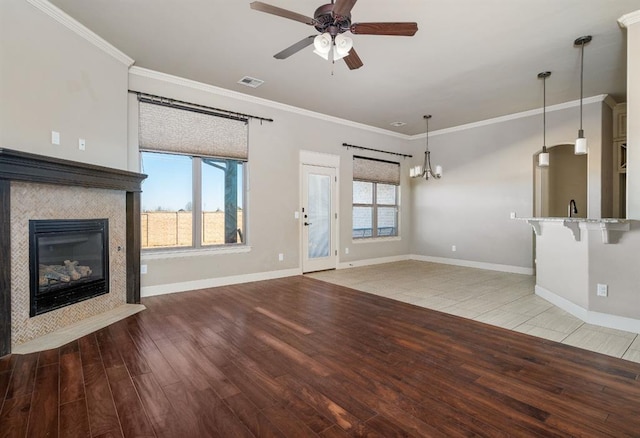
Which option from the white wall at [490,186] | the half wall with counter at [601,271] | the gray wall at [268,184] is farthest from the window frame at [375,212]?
the half wall with counter at [601,271]

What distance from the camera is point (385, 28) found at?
98.6 inches

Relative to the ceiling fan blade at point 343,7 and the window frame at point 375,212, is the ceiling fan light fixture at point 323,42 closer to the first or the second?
the ceiling fan blade at point 343,7

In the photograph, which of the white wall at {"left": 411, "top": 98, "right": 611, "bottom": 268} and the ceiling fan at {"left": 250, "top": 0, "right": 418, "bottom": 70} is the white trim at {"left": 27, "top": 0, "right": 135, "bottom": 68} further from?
the white wall at {"left": 411, "top": 98, "right": 611, "bottom": 268}

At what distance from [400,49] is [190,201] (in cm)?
345

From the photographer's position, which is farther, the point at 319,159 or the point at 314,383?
the point at 319,159

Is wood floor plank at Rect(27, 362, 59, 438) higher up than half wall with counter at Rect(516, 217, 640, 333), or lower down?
lower down

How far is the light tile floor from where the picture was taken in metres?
2.95

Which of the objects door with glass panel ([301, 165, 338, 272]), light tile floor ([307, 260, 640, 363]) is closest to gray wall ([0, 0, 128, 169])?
door with glass panel ([301, 165, 338, 272])

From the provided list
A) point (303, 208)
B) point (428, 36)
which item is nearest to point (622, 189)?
point (428, 36)

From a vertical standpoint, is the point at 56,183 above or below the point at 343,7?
below

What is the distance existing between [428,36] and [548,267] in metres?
3.25

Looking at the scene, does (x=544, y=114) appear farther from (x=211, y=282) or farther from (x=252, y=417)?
(x=252, y=417)

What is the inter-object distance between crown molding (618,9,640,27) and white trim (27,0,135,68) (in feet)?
17.4

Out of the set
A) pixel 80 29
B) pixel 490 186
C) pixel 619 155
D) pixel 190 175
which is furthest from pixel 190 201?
pixel 619 155
